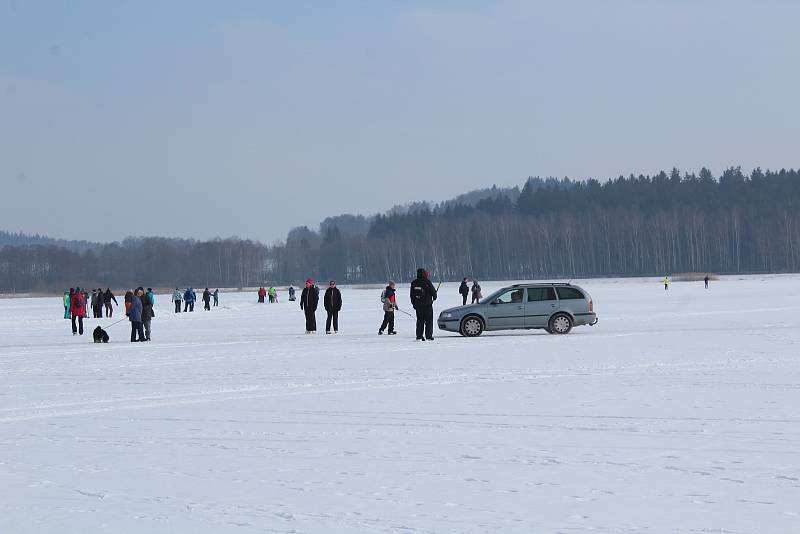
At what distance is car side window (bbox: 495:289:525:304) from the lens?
2784 centimetres

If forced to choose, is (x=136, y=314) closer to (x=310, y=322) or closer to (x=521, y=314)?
(x=310, y=322)

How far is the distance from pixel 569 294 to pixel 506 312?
5.77ft

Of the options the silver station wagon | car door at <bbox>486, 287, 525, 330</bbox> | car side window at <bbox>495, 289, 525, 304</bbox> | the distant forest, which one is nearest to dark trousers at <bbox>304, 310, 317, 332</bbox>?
the silver station wagon

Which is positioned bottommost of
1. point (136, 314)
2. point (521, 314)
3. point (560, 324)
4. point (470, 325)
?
point (560, 324)

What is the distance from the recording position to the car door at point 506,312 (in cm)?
2772

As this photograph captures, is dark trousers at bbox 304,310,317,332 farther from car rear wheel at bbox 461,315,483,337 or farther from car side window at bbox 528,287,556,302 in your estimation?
car side window at bbox 528,287,556,302

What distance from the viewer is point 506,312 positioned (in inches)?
1094

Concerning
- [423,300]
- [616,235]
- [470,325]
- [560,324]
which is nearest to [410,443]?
[423,300]

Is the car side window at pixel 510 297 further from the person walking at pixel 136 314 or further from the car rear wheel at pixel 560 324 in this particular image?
the person walking at pixel 136 314

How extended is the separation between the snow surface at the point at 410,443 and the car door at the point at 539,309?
21.9ft

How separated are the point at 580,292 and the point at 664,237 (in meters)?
139

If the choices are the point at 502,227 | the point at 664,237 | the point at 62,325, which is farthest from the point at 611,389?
the point at 502,227

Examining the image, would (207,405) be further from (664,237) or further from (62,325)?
(664,237)

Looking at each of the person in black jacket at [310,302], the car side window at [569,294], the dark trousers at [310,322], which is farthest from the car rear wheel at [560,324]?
the dark trousers at [310,322]
